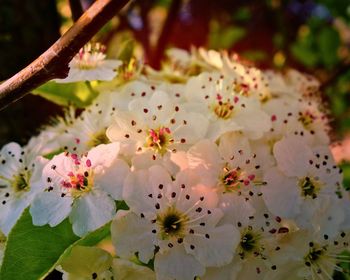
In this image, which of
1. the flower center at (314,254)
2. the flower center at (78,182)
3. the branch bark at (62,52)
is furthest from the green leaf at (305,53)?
the branch bark at (62,52)

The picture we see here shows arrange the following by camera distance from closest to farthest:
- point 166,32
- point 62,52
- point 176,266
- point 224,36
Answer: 1. point 62,52
2. point 176,266
3. point 166,32
4. point 224,36

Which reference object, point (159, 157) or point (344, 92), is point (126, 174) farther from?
point (344, 92)

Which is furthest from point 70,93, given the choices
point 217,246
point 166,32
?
point 166,32

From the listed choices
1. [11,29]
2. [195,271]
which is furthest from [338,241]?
[11,29]

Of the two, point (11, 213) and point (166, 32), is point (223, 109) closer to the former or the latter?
point (11, 213)

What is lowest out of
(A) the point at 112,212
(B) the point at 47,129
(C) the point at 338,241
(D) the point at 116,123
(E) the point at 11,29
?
(C) the point at 338,241

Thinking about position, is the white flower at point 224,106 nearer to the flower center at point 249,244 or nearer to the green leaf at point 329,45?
the flower center at point 249,244

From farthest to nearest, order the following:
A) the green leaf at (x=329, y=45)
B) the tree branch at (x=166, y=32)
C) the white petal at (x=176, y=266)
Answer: the green leaf at (x=329, y=45)
the tree branch at (x=166, y=32)
the white petal at (x=176, y=266)
